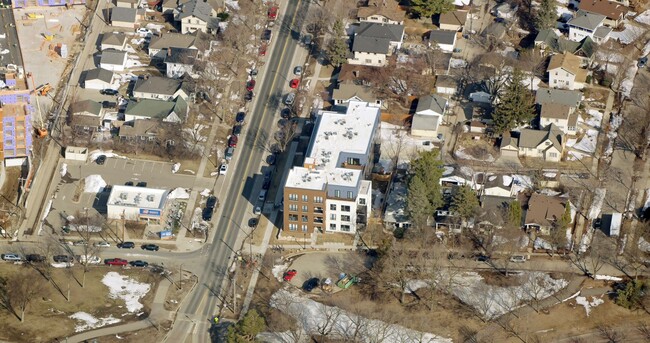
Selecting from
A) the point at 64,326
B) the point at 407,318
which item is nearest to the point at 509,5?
the point at 407,318

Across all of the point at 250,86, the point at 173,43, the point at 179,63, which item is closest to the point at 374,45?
the point at 250,86

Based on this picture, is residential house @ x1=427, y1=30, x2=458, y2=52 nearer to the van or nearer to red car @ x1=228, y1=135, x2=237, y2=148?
red car @ x1=228, y1=135, x2=237, y2=148

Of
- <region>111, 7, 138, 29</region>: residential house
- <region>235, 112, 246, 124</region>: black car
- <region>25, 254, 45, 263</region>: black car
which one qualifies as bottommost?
<region>25, 254, 45, 263</region>: black car

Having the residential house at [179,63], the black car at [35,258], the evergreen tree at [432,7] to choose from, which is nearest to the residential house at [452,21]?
the evergreen tree at [432,7]

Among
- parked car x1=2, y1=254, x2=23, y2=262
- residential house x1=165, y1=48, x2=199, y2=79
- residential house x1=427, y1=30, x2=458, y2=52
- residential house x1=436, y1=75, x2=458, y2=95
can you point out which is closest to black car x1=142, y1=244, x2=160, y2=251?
parked car x1=2, y1=254, x2=23, y2=262

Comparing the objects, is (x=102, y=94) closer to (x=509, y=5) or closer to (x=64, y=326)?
(x=64, y=326)

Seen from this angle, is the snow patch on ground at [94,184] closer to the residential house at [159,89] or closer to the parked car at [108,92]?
the residential house at [159,89]

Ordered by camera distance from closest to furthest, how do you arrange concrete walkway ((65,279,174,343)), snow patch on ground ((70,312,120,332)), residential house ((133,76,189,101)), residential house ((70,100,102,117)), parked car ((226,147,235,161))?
concrete walkway ((65,279,174,343)) → snow patch on ground ((70,312,120,332)) → parked car ((226,147,235,161)) → residential house ((70,100,102,117)) → residential house ((133,76,189,101))

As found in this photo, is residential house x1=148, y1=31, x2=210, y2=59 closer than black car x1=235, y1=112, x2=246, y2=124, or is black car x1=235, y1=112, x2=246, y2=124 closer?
black car x1=235, y1=112, x2=246, y2=124
